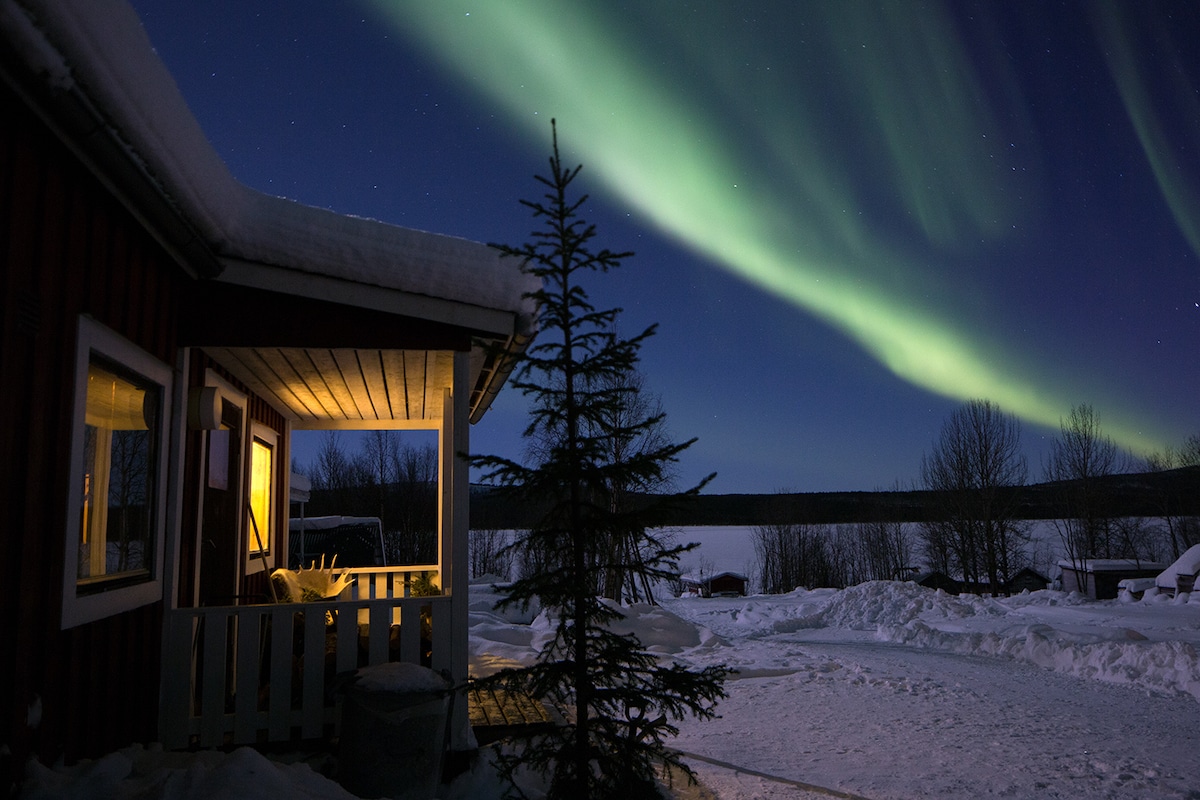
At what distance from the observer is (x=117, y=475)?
3877 millimetres

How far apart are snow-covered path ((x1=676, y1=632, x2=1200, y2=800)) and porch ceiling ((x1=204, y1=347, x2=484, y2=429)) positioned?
11.5 ft

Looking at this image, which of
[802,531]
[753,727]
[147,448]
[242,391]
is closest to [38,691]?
[147,448]

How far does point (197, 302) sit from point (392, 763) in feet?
9.33

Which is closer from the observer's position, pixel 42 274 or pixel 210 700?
pixel 42 274

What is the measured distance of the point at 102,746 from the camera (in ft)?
11.8

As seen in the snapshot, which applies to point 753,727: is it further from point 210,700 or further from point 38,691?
point 38,691

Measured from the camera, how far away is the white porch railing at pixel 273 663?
14.6 feet

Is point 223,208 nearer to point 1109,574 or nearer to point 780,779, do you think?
point 780,779

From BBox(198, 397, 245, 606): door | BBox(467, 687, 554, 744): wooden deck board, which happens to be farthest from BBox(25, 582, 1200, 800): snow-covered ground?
BBox(198, 397, 245, 606): door

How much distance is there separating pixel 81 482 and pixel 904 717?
22.5ft

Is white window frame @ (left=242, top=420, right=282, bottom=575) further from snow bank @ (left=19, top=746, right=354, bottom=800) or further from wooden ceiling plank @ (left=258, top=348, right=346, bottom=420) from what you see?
snow bank @ (left=19, top=746, right=354, bottom=800)

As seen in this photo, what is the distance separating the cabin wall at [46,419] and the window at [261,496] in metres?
3.46

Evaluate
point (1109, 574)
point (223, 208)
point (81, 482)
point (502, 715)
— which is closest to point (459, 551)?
point (502, 715)

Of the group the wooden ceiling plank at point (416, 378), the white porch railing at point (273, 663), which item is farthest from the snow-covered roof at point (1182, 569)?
the white porch railing at point (273, 663)
